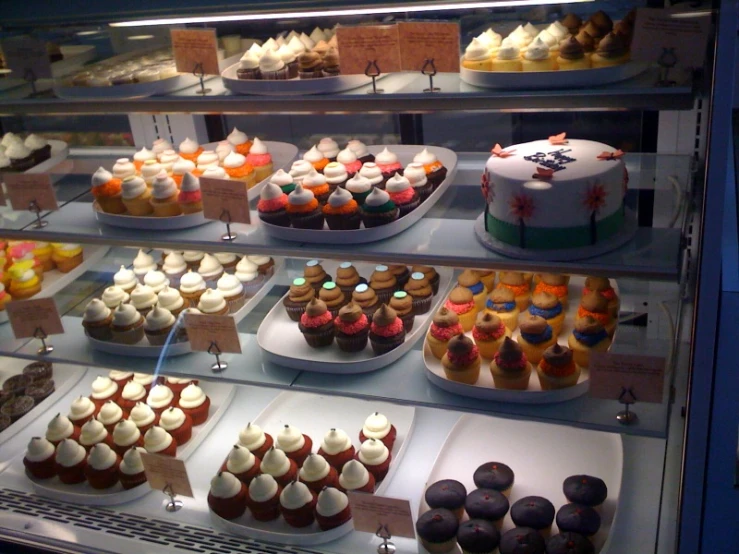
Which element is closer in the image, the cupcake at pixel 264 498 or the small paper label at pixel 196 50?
the small paper label at pixel 196 50

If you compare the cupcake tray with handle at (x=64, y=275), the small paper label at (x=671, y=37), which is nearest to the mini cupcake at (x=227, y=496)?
the cupcake tray with handle at (x=64, y=275)

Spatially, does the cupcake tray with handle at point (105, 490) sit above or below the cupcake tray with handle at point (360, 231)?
below

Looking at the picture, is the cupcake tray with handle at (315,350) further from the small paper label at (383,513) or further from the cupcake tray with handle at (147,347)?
the small paper label at (383,513)

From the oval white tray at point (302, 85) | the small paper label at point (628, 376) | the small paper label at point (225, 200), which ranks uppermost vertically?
the oval white tray at point (302, 85)

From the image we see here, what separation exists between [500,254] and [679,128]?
784 mm

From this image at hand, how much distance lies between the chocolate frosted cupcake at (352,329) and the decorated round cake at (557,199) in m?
0.62

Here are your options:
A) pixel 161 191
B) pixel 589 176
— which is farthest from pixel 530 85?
pixel 161 191

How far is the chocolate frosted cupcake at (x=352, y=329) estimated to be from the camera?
248 centimetres

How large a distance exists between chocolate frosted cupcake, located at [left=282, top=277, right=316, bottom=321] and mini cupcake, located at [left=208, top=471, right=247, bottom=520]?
580 millimetres

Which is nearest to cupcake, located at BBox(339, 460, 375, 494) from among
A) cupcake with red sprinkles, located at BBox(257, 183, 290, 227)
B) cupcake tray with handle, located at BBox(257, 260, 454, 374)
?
cupcake tray with handle, located at BBox(257, 260, 454, 374)

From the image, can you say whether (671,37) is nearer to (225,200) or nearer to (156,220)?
(225,200)

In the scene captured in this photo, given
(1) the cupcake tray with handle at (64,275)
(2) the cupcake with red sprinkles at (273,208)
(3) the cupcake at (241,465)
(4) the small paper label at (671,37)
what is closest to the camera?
(4) the small paper label at (671,37)

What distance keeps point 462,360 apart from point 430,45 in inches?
34.6

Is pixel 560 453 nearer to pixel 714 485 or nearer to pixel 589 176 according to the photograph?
pixel 714 485
